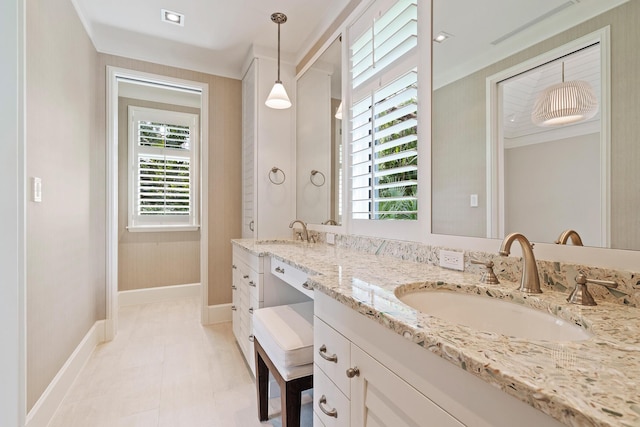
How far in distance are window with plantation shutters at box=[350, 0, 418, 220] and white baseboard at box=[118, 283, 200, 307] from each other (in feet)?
9.57

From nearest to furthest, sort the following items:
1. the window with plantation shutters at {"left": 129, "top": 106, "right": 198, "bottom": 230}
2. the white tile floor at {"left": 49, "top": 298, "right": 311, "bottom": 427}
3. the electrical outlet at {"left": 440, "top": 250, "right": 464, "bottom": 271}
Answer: the electrical outlet at {"left": 440, "top": 250, "right": 464, "bottom": 271}, the white tile floor at {"left": 49, "top": 298, "right": 311, "bottom": 427}, the window with plantation shutters at {"left": 129, "top": 106, "right": 198, "bottom": 230}

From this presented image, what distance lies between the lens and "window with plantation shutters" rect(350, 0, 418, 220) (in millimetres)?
1580

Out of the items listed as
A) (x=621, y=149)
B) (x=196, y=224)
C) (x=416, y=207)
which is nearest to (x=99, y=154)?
(x=196, y=224)

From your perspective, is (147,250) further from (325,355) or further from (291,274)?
(325,355)

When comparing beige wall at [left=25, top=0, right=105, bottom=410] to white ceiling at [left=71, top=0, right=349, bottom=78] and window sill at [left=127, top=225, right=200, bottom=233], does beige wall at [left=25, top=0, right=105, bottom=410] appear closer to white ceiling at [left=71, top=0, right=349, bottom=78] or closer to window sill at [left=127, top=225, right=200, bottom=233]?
white ceiling at [left=71, top=0, right=349, bottom=78]

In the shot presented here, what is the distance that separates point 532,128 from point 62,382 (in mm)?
2728

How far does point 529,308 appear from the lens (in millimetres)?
848

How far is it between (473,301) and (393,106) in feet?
3.76

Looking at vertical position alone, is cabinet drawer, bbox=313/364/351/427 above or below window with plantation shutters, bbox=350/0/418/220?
below

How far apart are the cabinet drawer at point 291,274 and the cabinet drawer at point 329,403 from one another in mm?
351

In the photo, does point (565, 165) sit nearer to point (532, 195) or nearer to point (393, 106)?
point (532, 195)

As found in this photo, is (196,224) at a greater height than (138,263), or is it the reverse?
(196,224)

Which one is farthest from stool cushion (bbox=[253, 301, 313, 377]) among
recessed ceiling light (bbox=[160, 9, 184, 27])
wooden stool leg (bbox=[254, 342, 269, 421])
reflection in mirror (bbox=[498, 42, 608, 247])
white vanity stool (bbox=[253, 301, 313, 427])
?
recessed ceiling light (bbox=[160, 9, 184, 27])

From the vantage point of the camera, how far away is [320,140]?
248cm
